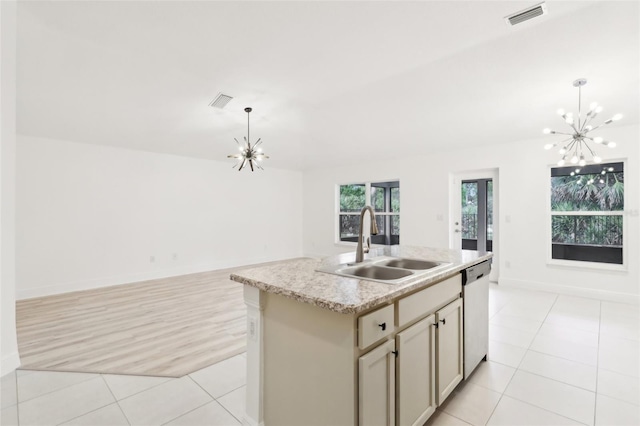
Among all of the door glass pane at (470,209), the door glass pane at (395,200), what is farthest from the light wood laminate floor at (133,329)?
the door glass pane at (470,209)

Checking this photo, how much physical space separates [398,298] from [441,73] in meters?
2.81

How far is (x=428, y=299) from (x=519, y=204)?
4.18m

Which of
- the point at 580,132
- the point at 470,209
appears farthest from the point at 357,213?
the point at 580,132

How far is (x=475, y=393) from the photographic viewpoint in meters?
2.10

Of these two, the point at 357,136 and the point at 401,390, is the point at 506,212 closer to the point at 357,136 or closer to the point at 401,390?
the point at 357,136

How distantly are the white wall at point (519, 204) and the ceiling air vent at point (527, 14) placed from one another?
296 centimetres

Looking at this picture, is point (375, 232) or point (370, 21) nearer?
point (375, 232)

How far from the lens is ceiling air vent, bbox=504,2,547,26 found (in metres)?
2.26

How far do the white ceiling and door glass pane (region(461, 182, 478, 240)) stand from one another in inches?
35.9

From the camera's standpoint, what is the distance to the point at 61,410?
1927mm

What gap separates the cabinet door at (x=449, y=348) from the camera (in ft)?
5.92

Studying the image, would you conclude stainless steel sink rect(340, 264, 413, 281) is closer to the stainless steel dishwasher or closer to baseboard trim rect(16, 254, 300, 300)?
the stainless steel dishwasher

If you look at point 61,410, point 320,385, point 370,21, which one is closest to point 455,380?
point 320,385

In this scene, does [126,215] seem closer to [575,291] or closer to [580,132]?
[580,132]
